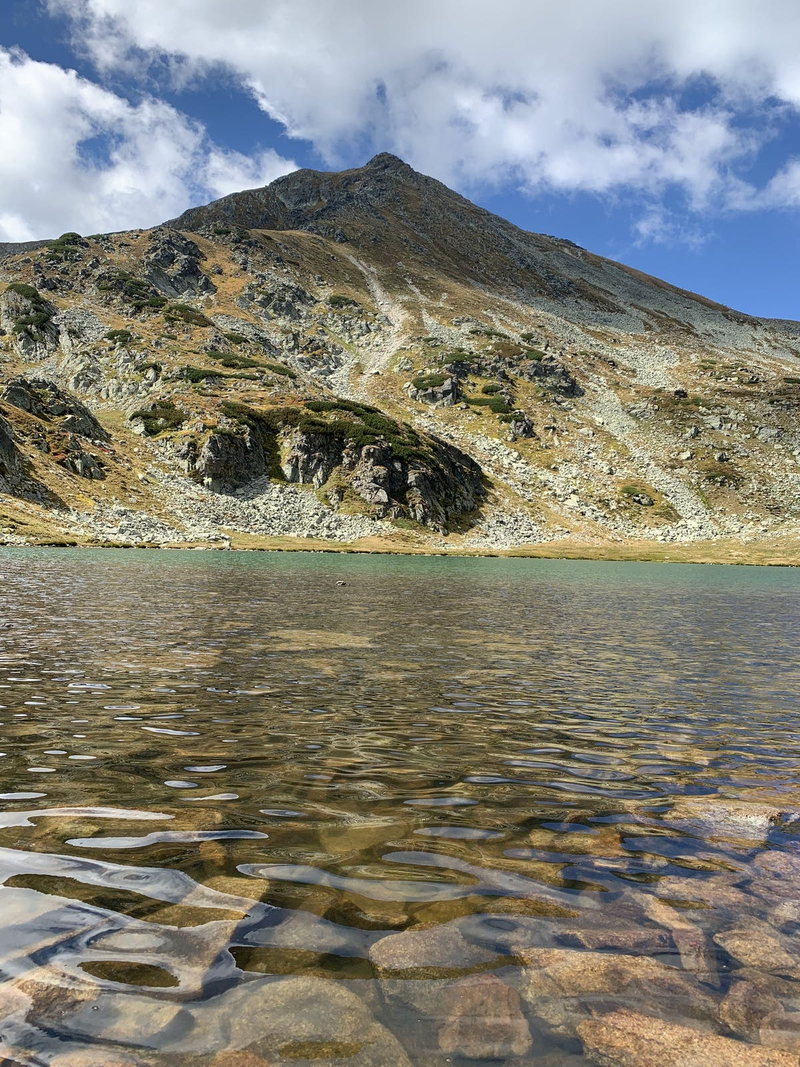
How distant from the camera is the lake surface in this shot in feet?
11.1

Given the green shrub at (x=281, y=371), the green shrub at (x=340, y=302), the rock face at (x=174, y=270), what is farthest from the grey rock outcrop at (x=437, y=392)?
the rock face at (x=174, y=270)

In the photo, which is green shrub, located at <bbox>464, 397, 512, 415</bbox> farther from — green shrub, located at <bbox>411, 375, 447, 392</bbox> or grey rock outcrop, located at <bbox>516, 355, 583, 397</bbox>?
grey rock outcrop, located at <bbox>516, 355, 583, 397</bbox>

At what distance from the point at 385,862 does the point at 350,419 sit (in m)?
102

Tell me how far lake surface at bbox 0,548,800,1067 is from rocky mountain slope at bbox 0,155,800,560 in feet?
193

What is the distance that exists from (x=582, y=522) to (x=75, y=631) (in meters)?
98.0

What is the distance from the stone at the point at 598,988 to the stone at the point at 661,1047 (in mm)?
93

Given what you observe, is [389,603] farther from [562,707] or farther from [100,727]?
[100,727]

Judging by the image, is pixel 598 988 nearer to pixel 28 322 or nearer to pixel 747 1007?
pixel 747 1007

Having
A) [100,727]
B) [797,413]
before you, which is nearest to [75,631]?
[100,727]

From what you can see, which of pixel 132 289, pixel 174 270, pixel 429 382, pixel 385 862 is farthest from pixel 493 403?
pixel 385 862

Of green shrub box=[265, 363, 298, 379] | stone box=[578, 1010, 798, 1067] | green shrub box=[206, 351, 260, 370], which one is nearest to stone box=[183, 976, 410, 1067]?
stone box=[578, 1010, 798, 1067]

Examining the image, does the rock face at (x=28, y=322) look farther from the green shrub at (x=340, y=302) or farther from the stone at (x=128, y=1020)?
the stone at (x=128, y=1020)

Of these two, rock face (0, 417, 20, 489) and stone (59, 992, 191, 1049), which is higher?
rock face (0, 417, 20, 489)

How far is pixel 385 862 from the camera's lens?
5.23 meters
